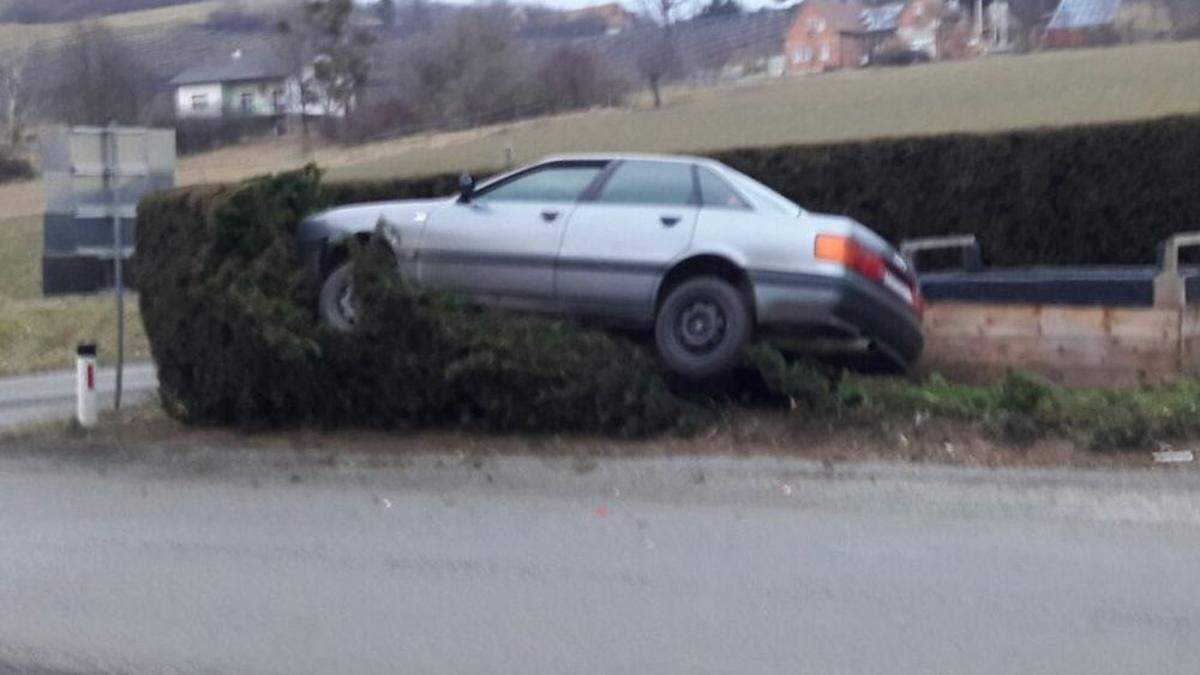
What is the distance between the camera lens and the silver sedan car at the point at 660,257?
11367mm

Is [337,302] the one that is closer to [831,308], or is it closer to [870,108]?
[831,308]

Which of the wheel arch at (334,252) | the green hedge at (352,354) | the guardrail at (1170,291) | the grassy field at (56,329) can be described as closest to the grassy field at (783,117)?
the grassy field at (56,329)

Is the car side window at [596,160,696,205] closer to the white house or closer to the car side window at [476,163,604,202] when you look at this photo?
the car side window at [476,163,604,202]

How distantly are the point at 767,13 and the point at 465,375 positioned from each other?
227 ft

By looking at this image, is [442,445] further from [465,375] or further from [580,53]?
[580,53]

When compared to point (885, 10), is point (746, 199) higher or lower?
lower

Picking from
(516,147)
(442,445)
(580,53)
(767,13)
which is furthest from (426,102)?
(442,445)

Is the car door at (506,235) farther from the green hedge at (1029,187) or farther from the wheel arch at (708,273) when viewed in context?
the green hedge at (1029,187)

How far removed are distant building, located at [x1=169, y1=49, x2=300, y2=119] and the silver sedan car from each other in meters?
49.3

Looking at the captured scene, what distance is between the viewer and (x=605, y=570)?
27.8 ft

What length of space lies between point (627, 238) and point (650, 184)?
0.48 meters

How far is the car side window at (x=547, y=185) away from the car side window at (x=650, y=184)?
176mm

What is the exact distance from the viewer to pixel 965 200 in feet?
63.4

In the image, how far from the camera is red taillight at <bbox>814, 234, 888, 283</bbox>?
36.9ft
